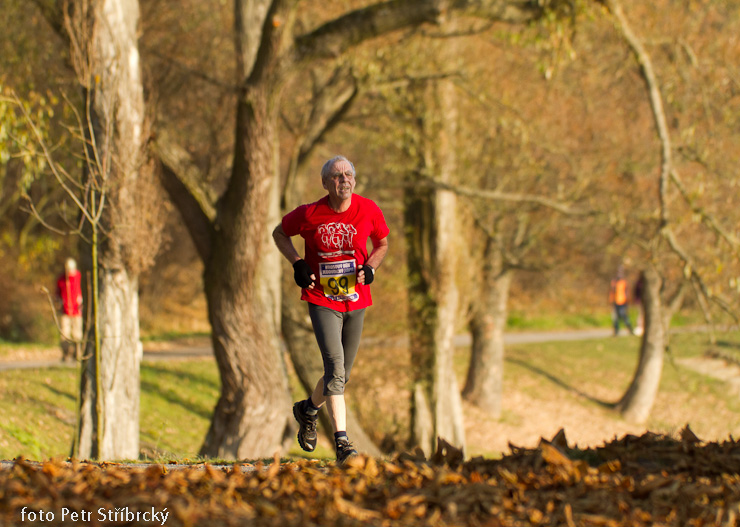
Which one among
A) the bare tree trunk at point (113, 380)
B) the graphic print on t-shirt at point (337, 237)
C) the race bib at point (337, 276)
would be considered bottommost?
the bare tree trunk at point (113, 380)

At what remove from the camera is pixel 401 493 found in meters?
3.97

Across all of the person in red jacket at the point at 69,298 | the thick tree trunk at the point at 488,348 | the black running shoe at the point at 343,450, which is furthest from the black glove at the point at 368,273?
the thick tree trunk at the point at 488,348

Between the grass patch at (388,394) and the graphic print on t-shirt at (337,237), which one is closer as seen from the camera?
the graphic print on t-shirt at (337,237)

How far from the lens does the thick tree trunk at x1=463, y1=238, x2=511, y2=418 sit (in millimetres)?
19906

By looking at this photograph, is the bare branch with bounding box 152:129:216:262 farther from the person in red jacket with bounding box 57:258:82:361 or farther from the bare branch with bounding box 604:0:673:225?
the bare branch with bounding box 604:0:673:225

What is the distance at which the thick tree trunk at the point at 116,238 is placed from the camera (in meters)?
8.38

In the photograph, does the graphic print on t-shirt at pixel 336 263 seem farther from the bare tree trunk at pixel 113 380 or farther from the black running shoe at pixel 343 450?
the bare tree trunk at pixel 113 380

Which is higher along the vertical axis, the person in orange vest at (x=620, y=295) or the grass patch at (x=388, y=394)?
the person in orange vest at (x=620, y=295)

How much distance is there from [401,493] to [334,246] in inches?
73.5

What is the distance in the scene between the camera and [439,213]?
14.7 meters

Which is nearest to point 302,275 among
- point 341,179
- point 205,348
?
point 341,179

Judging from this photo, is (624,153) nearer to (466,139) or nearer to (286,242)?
(466,139)

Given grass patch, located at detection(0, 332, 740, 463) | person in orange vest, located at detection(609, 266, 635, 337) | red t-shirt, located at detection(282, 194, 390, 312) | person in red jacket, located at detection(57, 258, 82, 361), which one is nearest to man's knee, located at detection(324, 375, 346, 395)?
red t-shirt, located at detection(282, 194, 390, 312)

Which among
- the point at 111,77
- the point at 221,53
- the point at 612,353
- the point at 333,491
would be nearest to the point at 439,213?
the point at 221,53
